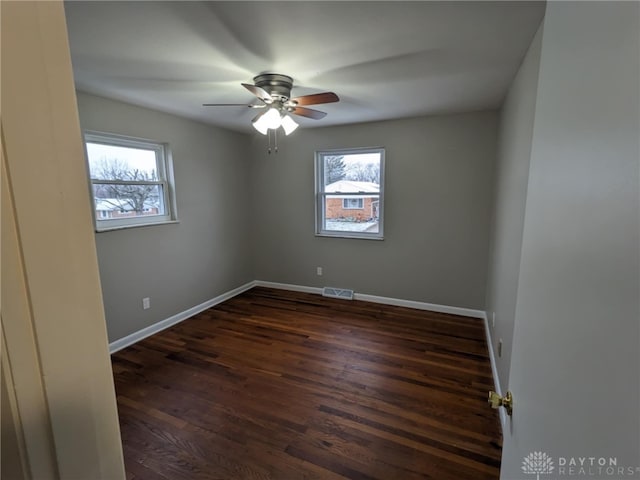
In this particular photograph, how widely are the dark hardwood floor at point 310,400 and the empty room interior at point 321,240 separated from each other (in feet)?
0.06

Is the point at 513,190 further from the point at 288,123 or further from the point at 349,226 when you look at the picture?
the point at 349,226

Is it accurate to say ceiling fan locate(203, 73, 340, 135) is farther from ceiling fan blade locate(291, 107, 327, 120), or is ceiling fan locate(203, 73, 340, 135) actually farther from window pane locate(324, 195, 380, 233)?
window pane locate(324, 195, 380, 233)

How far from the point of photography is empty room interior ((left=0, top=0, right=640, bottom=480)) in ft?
1.38

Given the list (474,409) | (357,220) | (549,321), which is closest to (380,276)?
(357,220)

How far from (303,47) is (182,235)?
2.64m

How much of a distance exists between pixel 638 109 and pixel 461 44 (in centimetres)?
174

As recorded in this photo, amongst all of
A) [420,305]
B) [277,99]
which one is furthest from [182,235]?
[420,305]

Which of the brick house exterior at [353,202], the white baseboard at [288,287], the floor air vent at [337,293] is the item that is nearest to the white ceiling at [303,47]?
the brick house exterior at [353,202]

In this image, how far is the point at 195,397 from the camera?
2301 millimetres

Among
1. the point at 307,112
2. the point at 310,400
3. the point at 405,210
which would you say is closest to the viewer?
the point at 310,400

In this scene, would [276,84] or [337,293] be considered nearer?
[276,84]

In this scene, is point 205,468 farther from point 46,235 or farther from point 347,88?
point 347,88

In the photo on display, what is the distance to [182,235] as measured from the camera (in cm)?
366

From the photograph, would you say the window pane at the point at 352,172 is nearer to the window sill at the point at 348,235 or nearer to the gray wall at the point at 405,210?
the gray wall at the point at 405,210
